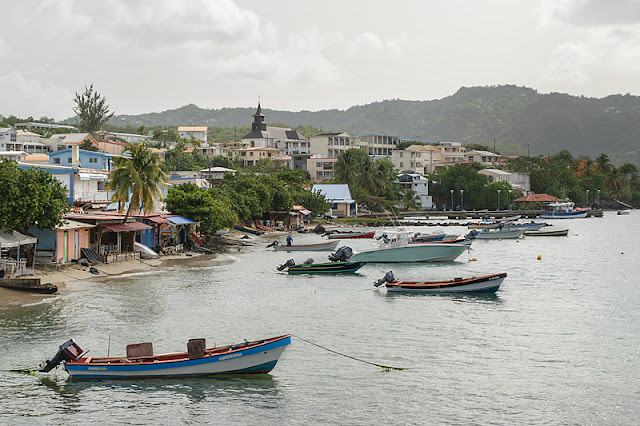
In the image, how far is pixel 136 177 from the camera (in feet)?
157

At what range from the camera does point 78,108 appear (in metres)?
125

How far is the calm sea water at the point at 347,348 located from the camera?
1850cm

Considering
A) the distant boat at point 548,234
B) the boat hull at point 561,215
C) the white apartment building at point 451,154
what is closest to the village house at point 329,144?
the white apartment building at point 451,154

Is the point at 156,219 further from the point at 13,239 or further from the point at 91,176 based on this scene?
the point at 13,239

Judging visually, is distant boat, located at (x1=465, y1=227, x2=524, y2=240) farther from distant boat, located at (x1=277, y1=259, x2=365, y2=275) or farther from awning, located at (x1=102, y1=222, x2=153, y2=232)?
awning, located at (x1=102, y1=222, x2=153, y2=232)

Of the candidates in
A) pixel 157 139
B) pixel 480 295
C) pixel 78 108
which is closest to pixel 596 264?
pixel 480 295

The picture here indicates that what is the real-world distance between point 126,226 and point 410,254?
2385cm

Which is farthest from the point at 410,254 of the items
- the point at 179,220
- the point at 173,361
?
the point at 173,361

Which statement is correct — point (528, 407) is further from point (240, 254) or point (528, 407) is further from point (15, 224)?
point (240, 254)

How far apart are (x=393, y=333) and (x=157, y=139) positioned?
142202mm

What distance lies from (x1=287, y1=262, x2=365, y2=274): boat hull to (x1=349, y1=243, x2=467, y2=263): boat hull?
160 inches

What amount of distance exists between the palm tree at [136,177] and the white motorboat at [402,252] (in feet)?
59.3

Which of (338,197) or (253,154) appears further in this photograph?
(253,154)

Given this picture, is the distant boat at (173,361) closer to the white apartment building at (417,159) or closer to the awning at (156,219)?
the awning at (156,219)
